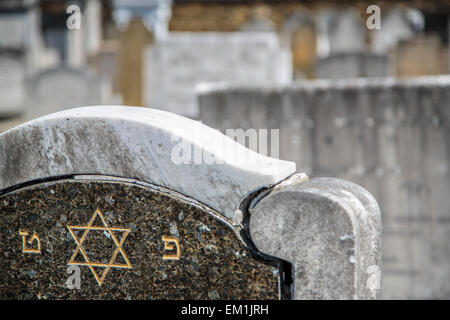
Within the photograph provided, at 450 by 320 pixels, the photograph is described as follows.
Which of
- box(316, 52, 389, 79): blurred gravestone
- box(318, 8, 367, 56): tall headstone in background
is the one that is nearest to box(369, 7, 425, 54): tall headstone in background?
box(318, 8, 367, 56): tall headstone in background

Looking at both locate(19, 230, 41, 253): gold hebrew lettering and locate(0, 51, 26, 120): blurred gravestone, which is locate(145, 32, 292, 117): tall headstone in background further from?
locate(0, 51, 26, 120): blurred gravestone

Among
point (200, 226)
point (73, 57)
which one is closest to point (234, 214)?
point (200, 226)

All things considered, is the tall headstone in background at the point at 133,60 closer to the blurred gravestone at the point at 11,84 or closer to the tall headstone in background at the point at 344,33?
the blurred gravestone at the point at 11,84

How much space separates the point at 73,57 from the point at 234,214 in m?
13.5

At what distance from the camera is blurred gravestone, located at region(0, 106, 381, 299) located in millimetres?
1744

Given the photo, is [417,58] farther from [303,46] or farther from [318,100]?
[303,46]

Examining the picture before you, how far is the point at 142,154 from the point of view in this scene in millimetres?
1859

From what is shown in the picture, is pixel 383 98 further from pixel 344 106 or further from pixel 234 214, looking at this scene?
pixel 234 214

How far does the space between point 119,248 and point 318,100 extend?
231 cm

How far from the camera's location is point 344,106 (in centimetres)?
389

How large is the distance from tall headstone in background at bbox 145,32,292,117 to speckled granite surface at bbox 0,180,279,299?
4.34 metres

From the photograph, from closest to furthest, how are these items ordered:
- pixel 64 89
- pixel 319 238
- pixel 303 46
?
pixel 319 238 → pixel 64 89 → pixel 303 46

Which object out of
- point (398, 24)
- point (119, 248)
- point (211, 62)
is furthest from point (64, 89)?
point (398, 24)
